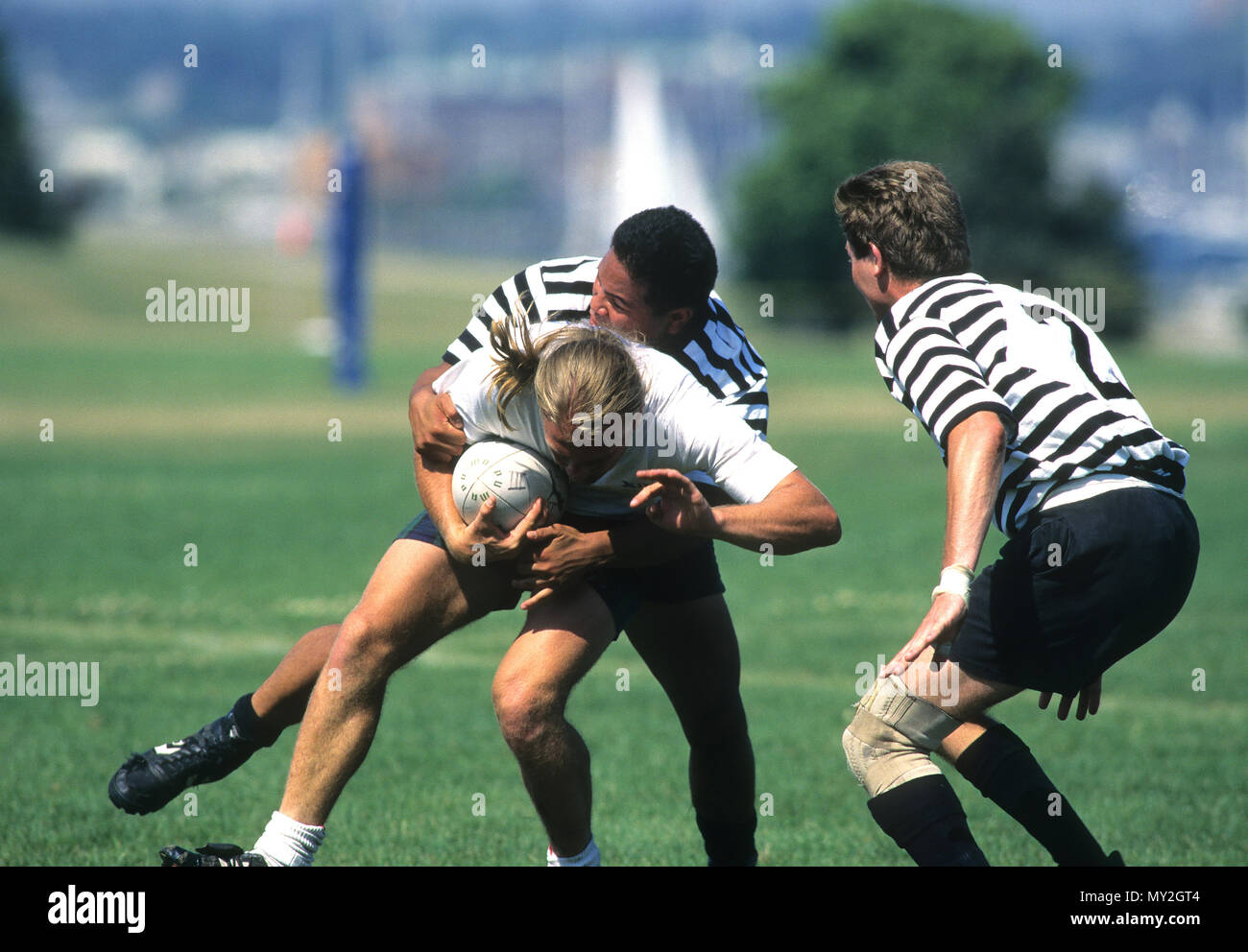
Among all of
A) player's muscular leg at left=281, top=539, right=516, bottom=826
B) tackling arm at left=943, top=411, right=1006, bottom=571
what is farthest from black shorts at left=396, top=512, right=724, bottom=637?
tackling arm at left=943, top=411, right=1006, bottom=571

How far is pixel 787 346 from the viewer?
51250 mm

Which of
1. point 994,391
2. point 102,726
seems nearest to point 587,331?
point 994,391

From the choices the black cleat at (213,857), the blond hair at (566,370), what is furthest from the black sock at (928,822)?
the black cleat at (213,857)

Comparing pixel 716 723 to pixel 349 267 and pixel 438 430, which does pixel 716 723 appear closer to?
pixel 438 430

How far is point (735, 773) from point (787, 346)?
46.9 meters

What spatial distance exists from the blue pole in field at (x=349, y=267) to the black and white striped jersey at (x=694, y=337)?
82.2ft

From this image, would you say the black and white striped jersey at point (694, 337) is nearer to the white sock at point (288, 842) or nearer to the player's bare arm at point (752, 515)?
the player's bare arm at point (752, 515)

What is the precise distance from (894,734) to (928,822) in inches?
10.7

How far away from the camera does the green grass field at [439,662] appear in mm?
5746

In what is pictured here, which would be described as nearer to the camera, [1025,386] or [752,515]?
[1025,386]

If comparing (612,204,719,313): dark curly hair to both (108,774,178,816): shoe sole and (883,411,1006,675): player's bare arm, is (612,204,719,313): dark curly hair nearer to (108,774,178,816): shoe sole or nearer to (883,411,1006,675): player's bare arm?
(883,411,1006,675): player's bare arm

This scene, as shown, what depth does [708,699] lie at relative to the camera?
4887mm

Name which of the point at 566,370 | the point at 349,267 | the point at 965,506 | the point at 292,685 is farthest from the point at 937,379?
the point at 349,267
